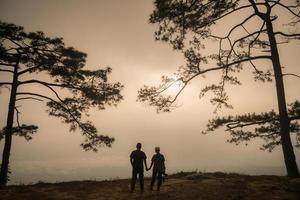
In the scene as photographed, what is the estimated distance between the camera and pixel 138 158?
40.5 feet

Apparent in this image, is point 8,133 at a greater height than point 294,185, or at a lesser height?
greater

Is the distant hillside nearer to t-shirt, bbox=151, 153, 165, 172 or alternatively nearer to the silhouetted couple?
the silhouetted couple

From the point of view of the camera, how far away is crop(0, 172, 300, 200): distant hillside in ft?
35.8

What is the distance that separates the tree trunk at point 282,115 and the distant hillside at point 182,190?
36.2 inches

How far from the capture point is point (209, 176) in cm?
1467

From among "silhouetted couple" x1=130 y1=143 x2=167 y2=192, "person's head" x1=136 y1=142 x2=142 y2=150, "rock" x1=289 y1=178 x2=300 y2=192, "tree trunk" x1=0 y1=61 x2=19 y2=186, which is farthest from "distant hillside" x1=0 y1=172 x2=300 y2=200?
"tree trunk" x1=0 y1=61 x2=19 y2=186

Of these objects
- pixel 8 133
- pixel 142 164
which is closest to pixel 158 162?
pixel 142 164

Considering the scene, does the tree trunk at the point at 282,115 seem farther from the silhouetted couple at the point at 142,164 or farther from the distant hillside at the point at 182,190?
the silhouetted couple at the point at 142,164

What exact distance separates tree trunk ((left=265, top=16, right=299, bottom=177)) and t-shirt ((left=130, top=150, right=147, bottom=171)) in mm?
6716

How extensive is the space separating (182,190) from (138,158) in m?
2.26

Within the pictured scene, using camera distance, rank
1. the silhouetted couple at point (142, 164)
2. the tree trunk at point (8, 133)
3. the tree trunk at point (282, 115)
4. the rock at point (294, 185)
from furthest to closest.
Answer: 1. the tree trunk at point (8, 133)
2. the tree trunk at point (282, 115)
3. the silhouetted couple at point (142, 164)
4. the rock at point (294, 185)

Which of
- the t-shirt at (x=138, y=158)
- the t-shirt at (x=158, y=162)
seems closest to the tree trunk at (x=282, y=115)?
the t-shirt at (x=158, y=162)

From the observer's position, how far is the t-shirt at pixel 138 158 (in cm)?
1228

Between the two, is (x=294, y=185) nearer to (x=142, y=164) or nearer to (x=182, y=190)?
(x=182, y=190)
